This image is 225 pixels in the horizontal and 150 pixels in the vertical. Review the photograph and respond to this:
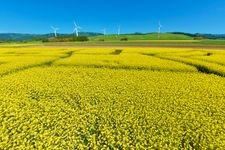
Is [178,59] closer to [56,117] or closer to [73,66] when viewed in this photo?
[73,66]

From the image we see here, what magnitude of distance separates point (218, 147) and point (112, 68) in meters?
10.1

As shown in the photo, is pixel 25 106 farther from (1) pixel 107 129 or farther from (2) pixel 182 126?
(2) pixel 182 126

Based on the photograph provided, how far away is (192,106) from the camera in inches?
402

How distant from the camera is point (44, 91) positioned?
12281 mm

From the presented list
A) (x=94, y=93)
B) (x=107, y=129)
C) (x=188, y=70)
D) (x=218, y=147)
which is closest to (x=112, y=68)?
(x=188, y=70)

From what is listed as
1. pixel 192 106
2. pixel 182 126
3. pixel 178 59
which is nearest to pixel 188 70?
pixel 178 59

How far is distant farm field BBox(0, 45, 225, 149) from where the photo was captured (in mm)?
8219

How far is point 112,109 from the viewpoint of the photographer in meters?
10.3

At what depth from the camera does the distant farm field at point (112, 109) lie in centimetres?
822

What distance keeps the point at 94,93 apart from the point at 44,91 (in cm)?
219

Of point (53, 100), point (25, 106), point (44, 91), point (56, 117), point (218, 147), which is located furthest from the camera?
Answer: point (44, 91)

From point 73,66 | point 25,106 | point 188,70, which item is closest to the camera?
point 25,106

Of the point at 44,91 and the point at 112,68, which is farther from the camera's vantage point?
the point at 112,68

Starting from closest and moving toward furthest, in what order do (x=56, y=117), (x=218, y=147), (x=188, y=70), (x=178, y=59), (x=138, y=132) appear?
(x=218, y=147) → (x=138, y=132) → (x=56, y=117) → (x=188, y=70) → (x=178, y=59)
